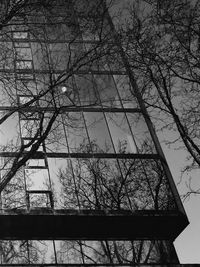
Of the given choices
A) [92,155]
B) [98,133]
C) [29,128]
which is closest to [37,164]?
[92,155]

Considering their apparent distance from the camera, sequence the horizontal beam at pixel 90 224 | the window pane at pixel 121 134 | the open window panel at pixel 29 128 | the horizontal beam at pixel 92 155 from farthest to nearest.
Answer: the window pane at pixel 121 134
the horizontal beam at pixel 92 155
the horizontal beam at pixel 90 224
the open window panel at pixel 29 128

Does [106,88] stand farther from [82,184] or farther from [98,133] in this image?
[82,184]

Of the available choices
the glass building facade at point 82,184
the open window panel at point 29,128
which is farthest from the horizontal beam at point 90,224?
the open window panel at point 29,128

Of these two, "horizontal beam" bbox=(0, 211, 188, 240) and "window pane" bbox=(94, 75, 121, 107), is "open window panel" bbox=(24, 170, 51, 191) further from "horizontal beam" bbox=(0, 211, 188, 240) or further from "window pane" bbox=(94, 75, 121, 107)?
"window pane" bbox=(94, 75, 121, 107)

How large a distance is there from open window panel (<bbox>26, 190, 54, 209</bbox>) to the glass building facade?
0.03 m

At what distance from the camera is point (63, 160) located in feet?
58.6

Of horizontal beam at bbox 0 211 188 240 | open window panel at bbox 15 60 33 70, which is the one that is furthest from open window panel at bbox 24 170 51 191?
open window panel at bbox 15 60 33 70

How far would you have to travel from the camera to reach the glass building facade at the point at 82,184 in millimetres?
15562

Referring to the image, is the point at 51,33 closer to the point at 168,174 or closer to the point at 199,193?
the point at 168,174

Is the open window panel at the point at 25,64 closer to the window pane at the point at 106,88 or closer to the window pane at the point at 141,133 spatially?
the window pane at the point at 106,88

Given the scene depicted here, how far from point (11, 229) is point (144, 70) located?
254 inches

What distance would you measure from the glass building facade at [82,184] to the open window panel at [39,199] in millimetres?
32

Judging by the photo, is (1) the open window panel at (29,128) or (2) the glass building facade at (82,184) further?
(2) the glass building facade at (82,184)

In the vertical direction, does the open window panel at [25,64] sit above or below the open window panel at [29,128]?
above
